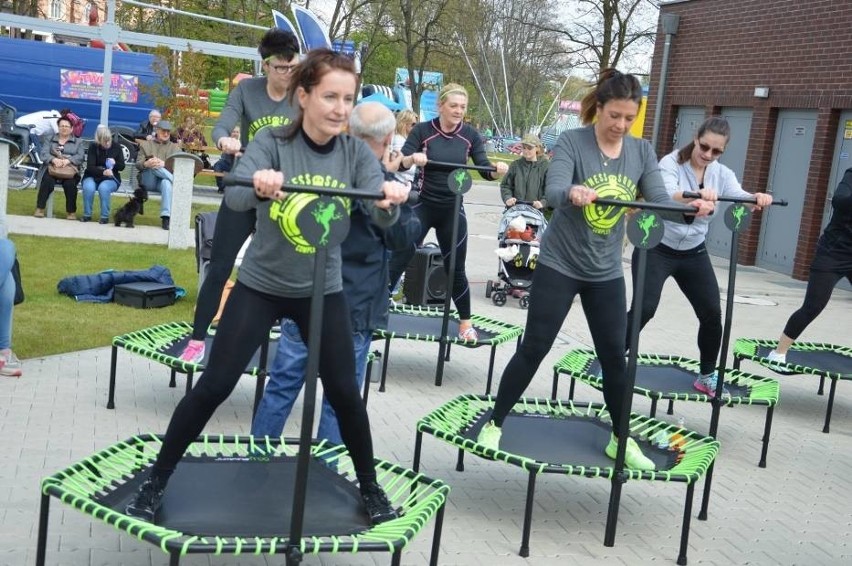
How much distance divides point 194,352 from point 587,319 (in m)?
2.36

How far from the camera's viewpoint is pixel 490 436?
5188 mm

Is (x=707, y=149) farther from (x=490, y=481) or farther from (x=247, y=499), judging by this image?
(x=247, y=499)

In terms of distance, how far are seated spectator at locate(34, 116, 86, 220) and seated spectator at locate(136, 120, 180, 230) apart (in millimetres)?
857

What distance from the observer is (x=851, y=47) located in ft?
49.8

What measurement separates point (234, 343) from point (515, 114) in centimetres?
6267

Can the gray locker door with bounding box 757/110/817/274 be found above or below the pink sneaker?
above

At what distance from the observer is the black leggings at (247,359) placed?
395 cm

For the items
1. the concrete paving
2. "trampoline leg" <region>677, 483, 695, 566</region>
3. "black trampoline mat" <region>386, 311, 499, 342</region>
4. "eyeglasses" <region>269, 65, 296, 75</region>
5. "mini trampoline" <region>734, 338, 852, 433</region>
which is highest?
"eyeglasses" <region>269, 65, 296, 75</region>

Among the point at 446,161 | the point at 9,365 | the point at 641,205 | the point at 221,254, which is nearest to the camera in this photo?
the point at 641,205

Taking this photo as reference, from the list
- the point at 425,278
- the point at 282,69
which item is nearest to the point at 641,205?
the point at 282,69

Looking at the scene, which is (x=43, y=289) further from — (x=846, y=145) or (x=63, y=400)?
(x=846, y=145)

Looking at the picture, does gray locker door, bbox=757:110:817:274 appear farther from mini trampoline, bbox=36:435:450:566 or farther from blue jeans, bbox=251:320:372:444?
mini trampoline, bbox=36:435:450:566

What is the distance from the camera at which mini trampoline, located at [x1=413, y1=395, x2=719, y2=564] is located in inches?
189

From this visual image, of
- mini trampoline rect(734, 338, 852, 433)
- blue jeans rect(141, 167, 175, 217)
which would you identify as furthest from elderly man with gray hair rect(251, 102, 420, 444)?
blue jeans rect(141, 167, 175, 217)
